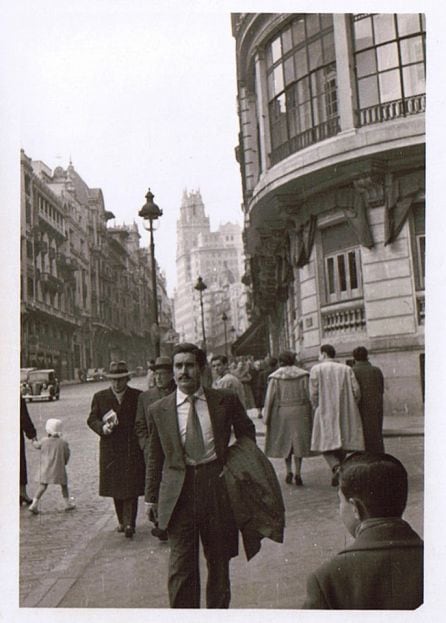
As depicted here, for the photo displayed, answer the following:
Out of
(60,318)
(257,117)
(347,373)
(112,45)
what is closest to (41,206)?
(60,318)

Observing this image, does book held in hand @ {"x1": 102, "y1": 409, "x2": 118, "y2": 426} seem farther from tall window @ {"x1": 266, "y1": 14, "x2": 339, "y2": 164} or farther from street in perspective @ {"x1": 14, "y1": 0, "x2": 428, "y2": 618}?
tall window @ {"x1": 266, "y1": 14, "x2": 339, "y2": 164}

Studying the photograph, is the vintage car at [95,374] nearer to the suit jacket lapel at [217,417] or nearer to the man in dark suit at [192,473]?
the man in dark suit at [192,473]

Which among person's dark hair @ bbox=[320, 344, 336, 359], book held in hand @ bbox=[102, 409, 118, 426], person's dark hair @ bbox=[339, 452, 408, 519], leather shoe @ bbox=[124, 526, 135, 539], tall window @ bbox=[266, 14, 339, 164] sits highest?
tall window @ bbox=[266, 14, 339, 164]

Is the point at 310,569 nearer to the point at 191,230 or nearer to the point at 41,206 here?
the point at 191,230

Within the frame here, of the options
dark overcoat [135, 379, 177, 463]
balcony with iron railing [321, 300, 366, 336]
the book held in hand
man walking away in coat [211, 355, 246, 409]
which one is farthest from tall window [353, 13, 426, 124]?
the book held in hand

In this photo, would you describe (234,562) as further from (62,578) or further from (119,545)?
(62,578)

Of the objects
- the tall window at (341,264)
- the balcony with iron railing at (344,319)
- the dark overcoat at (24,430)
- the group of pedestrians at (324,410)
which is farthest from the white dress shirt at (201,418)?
the tall window at (341,264)
